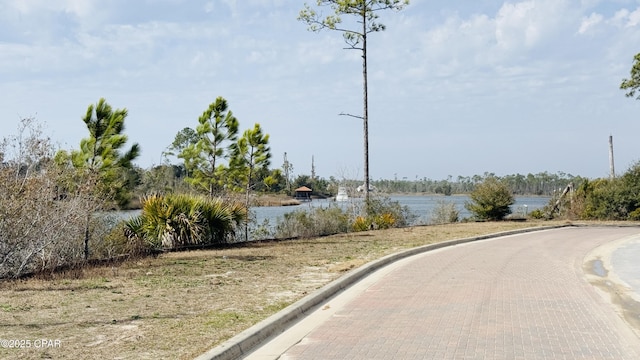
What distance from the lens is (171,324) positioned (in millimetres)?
8367

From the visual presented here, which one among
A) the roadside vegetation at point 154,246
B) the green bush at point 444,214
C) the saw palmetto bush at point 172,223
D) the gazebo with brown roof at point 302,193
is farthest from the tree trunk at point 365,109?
the gazebo with brown roof at point 302,193

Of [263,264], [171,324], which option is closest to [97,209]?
[263,264]

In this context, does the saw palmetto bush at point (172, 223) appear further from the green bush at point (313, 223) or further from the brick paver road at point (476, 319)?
the brick paver road at point (476, 319)

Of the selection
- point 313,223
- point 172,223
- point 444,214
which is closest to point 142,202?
point 172,223

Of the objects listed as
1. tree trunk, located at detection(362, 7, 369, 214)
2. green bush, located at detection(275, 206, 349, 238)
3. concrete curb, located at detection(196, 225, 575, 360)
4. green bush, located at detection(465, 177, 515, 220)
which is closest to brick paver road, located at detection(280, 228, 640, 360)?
concrete curb, located at detection(196, 225, 575, 360)

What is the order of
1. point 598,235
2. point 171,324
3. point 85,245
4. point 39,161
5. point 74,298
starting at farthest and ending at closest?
point 598,235 < point 85,245 < point 39,161 < point 74,298 < point 171,324

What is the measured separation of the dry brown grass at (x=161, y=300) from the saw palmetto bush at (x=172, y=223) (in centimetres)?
116

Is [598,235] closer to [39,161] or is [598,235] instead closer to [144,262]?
[144,262]

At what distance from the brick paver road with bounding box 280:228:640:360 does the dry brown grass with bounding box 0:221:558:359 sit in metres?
1.23

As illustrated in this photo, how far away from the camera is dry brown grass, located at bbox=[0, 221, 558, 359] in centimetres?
732

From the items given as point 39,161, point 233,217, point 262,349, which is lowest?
point 262,349

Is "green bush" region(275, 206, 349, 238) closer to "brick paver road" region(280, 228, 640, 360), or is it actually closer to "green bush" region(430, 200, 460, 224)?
"green bush" region(430, 200, 460, 224)

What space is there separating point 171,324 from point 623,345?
17.9 feet

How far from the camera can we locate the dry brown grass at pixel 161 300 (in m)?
7.32
